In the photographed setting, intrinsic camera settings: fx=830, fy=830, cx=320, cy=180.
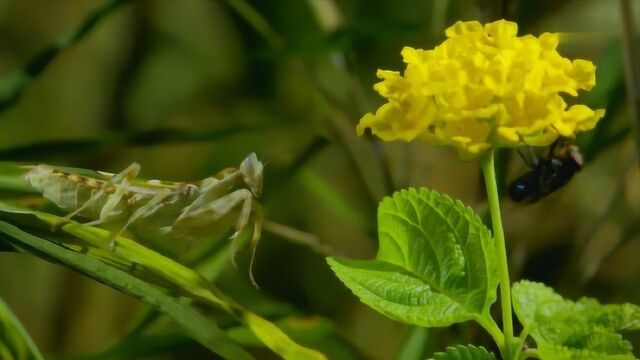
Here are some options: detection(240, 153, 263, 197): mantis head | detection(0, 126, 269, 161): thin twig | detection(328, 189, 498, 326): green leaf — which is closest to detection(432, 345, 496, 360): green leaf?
detection(328, 189, 498, 326): green leaf

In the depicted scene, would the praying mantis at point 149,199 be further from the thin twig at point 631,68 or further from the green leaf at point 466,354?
the thin twig at point 631,68

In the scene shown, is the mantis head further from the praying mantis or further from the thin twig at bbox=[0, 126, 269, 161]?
the thin twig at bbox=[0, 126, 269, 161]

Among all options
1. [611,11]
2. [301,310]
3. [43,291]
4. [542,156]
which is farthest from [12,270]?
[611,11]

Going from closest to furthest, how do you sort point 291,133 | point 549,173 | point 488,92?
1. point 488,92
2. point 549,173
3. point 291,133

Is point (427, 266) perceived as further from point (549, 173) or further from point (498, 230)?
point (549, 173)

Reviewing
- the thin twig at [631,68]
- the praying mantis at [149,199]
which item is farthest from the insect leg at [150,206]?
the thin twig at [631,68]

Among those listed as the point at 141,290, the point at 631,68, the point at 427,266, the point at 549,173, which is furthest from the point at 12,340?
the point at 631,68

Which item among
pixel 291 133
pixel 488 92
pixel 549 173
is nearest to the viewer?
pixel 488 92

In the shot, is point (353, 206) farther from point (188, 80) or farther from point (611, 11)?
point (611, 11)
